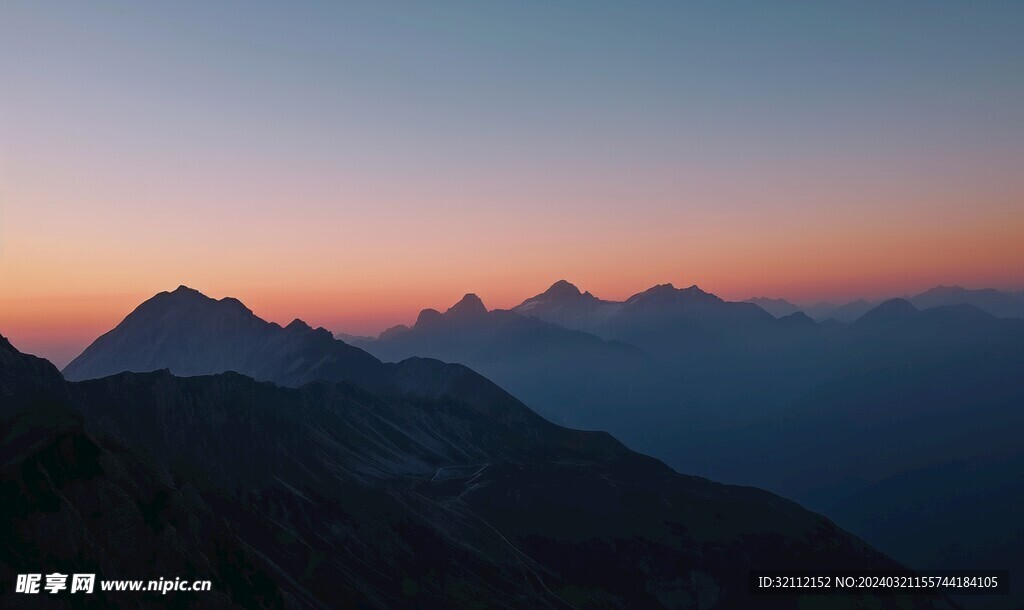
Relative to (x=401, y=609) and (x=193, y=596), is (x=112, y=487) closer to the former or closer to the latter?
(x=193, y=596)

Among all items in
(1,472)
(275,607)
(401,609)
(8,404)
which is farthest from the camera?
(401,609)

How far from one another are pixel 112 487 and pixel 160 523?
36.2 feet

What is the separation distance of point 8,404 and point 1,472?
70.0 m

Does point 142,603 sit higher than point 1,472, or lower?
lower

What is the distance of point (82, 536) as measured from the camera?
→ 397 ft

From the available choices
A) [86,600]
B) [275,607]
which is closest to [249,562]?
[275,607]

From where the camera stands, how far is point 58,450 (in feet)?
429

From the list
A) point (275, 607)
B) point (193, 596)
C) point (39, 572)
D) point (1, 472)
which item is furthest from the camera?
point (275, 607)

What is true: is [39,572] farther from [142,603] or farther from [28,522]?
[142,603]

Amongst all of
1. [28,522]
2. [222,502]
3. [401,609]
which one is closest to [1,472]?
[28,522]

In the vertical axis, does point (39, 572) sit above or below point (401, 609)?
above

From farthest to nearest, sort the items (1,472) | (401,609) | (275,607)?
(401,609) < (275,607) < (1,472)

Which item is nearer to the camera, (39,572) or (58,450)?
(39,572)

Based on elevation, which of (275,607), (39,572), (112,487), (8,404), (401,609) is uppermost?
(8,404)
